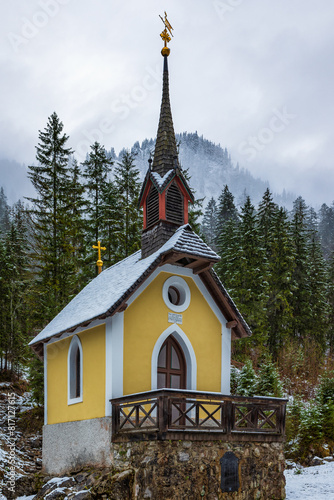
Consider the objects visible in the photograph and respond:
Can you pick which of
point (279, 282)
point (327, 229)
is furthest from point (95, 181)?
point (327, 229)

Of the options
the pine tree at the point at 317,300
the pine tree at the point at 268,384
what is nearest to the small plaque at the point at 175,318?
the pine tree at the point at 268,384

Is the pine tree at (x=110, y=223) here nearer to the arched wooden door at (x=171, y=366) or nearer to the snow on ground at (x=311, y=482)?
the arched wooden door at (x=171, y=366)

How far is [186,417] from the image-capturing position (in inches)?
434

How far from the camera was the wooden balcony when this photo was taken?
10852 millimetres

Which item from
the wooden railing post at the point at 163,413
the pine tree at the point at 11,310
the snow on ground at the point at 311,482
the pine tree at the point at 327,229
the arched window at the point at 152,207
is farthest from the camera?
the pine tree at the point at 327,229

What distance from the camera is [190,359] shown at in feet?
46.4

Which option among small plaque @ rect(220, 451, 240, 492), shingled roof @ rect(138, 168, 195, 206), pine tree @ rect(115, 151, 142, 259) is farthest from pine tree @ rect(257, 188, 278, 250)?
small plaque @ rect(220, 451, 240, 492)

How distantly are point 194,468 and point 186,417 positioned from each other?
119 cm

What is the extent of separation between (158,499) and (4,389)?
58.1ft

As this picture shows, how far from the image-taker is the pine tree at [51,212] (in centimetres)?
2627

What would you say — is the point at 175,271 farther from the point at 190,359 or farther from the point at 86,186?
the point at 86,186

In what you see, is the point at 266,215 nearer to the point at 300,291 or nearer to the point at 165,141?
the point at 300,291

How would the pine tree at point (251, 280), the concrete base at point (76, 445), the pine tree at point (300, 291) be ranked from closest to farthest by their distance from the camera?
the concrete base at point (76, 445) < the pine tree at point (251, 280) < the pine tree at point (300, 291)

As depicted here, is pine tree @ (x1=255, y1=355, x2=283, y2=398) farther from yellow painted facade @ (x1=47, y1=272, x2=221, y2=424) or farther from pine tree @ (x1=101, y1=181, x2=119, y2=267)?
pine tree @ (x1=101, y1=181, x2=119, y2=267)
